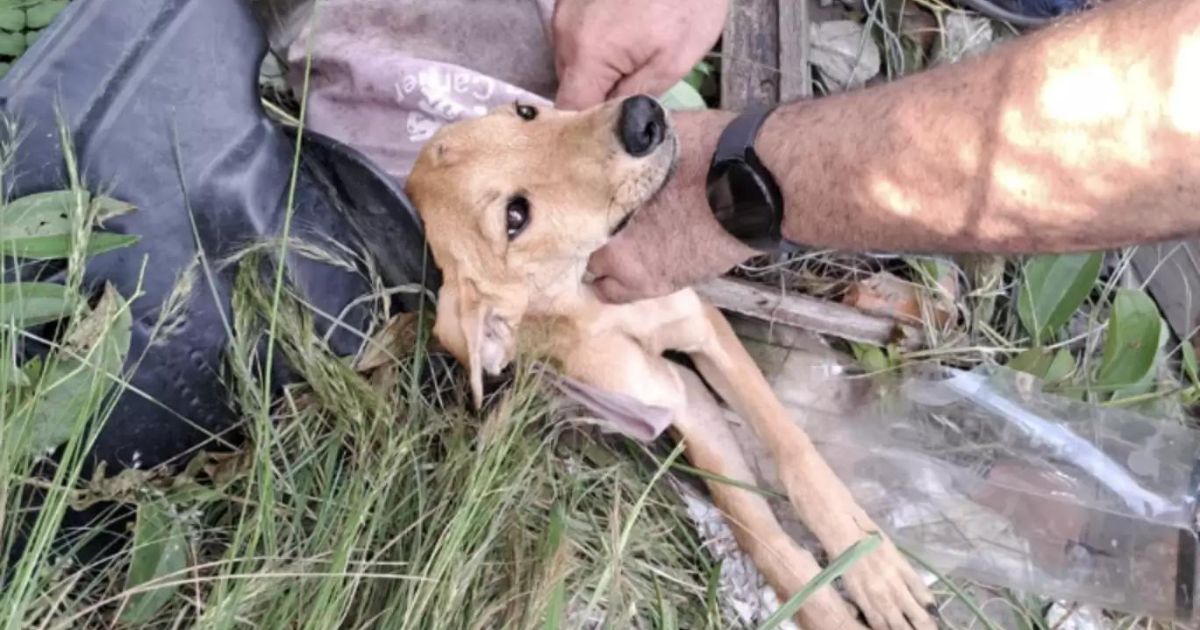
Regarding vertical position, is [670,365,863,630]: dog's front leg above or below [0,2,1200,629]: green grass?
below

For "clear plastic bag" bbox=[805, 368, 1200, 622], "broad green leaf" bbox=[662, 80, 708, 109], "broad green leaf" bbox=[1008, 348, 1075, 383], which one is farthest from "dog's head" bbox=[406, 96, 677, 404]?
"broad green leaf" bbox=[1008, 348, 1075, 383]

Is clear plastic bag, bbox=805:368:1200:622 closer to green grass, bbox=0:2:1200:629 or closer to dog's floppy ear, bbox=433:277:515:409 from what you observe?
green grass, bbox=0:2:1200:629

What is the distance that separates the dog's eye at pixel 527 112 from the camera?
2.10 m

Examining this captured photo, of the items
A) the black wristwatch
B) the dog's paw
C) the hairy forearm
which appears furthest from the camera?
the dog's paw

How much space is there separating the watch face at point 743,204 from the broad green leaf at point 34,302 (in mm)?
979

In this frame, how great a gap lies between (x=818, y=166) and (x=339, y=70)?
1263 mm

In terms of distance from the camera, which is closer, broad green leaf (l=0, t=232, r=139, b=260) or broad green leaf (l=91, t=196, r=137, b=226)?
broad green leaf (l=0, t=232, r=139, b=260)

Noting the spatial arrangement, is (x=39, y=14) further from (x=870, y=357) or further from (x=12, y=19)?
(x=870, y=357)

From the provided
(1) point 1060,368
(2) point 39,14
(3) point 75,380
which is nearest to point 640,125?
(3) point 75,380

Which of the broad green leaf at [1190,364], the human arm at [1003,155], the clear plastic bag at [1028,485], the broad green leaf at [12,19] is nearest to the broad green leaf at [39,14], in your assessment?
the broad green leaf at [12,19]

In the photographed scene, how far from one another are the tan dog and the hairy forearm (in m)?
0.31

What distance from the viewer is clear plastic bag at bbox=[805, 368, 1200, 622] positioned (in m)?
2.35

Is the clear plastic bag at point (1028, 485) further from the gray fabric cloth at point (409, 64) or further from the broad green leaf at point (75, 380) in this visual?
the broad green leaf at point (75, 380)

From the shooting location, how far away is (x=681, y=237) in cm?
183
